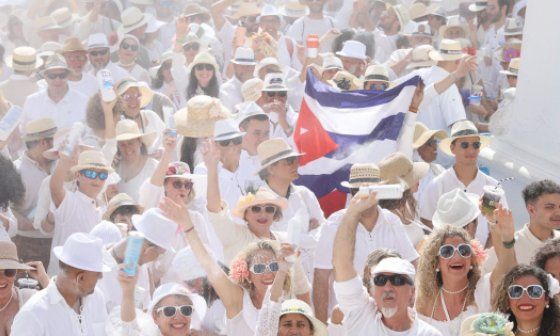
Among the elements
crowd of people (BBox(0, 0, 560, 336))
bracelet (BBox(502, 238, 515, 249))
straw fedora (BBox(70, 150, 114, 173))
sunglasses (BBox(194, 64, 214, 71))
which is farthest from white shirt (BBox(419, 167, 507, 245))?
sunglasses (BBox(194, 64, 214, 71))

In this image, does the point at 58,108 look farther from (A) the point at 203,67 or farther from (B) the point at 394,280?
(B) the point at 394,280

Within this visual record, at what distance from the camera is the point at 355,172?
26.4ft

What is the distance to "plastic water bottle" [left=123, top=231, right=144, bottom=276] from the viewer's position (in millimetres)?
6758

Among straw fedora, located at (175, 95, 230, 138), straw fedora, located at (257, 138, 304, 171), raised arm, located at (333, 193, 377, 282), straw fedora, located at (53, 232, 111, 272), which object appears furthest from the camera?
straw fedora, located at (175, 95, 230, 138)

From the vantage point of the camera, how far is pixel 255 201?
7.91 metres

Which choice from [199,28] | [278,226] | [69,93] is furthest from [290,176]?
[199,28]

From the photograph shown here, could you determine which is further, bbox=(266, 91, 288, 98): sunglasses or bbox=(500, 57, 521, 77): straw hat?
bbox=(500, 57, 521, 77): straw hat

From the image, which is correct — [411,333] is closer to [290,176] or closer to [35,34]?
[290,176]

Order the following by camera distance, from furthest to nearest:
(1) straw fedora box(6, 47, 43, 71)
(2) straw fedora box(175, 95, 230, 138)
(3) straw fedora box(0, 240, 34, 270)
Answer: (1) straw fedora box(6, 47, 43, 71), (2) straw fedora box(175, 95, 230, 138), (3) straw fedora box(0, 240, 34, 270)

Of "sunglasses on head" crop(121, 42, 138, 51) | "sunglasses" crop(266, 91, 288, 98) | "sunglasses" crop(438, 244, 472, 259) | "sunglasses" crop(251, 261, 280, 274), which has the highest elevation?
"sunglasses" crop(251, 261, 280, 274)

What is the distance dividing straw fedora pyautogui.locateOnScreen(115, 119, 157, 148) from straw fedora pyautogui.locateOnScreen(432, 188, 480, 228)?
250cm

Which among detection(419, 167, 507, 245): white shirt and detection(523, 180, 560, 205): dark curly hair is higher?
detection(523, 180, 560, 205): dark curly hair

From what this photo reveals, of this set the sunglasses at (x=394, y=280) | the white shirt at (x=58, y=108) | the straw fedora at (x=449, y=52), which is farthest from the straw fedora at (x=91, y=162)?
the straw fedora at (x=449, y=52)

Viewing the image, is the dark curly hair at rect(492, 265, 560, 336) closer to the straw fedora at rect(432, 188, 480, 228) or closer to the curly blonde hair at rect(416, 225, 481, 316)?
the curly blonde hair at rect(416, 225, 481, 316)
